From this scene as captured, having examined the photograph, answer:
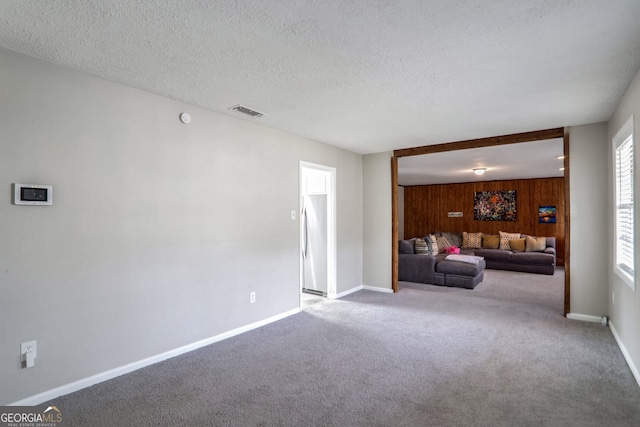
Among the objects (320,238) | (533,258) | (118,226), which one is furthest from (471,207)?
(118,226)

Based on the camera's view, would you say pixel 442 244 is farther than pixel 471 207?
No

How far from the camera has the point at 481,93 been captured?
296 centimetres

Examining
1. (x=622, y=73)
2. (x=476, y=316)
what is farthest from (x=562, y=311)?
(x=622, y=73)

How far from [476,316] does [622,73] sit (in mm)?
2947

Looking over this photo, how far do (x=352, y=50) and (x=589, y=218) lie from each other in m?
3.62

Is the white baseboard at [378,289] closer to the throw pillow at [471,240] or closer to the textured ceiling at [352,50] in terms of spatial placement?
the textured ceiling at [352,50]

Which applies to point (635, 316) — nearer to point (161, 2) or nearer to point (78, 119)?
point (161, 2)

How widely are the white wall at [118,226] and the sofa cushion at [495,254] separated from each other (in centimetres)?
619

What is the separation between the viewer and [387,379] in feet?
8.68

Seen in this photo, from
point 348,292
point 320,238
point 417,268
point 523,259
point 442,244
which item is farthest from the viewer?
point 442,244

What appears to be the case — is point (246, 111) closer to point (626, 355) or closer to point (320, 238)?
point (320, 238)

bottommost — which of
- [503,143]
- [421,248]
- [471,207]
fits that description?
[421,248]

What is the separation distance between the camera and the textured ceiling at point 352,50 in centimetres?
180

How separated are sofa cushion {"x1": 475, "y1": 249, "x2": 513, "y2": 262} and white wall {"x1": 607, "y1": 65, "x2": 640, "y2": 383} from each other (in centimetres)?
425
